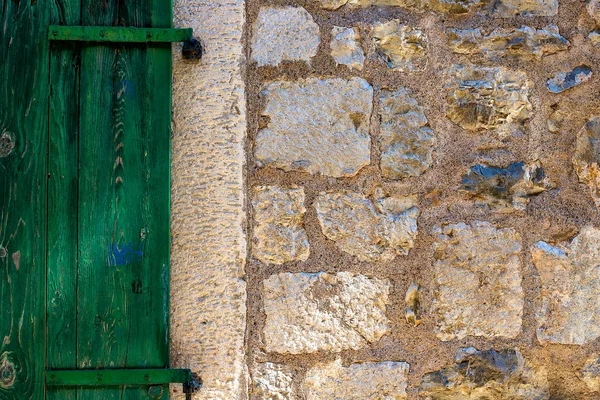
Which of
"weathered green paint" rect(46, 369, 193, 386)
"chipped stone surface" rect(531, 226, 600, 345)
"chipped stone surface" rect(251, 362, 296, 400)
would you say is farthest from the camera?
"chipped stone surface" rect(531, 226, 600, 345)

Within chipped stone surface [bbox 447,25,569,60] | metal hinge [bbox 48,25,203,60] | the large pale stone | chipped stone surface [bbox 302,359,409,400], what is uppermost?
chipped stone surface [bbox 447,25,569,60]

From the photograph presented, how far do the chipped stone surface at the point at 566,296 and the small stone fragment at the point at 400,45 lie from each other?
0.62 meters

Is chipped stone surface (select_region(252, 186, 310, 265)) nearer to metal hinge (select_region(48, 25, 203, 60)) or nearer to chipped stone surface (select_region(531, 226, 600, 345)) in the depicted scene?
metal hinge (select_region(48, 25, 203, 60))

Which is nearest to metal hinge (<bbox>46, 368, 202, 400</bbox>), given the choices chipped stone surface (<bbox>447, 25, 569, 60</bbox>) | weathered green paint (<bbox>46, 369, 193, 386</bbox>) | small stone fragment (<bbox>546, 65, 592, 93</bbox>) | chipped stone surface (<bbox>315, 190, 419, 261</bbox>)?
weathered green paint (<bbox>46, 369, 193, 386</bbox>)

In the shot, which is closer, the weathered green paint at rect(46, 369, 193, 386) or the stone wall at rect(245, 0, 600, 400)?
the weathered green paint at rect(46, 369, 193, 386)

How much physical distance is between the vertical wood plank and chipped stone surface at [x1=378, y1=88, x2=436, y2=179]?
900 mm

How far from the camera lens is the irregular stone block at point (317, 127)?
1947mm

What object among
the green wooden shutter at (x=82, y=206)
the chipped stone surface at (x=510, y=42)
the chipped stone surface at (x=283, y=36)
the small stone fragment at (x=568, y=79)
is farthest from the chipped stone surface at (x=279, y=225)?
the small stone fragment at (x=568, y=79)

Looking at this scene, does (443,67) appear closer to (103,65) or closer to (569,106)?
(569,106)

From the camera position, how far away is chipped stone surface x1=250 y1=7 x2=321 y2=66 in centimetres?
197

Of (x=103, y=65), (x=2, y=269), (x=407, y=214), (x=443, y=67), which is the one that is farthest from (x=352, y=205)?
(x=2, y=269)

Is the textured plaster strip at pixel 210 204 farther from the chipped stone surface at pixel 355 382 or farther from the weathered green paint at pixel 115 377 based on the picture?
the chipped stone surface at pixel 355 382

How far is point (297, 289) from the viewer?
1922 mm

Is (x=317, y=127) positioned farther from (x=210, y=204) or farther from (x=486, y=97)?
(x=486, y=97)
